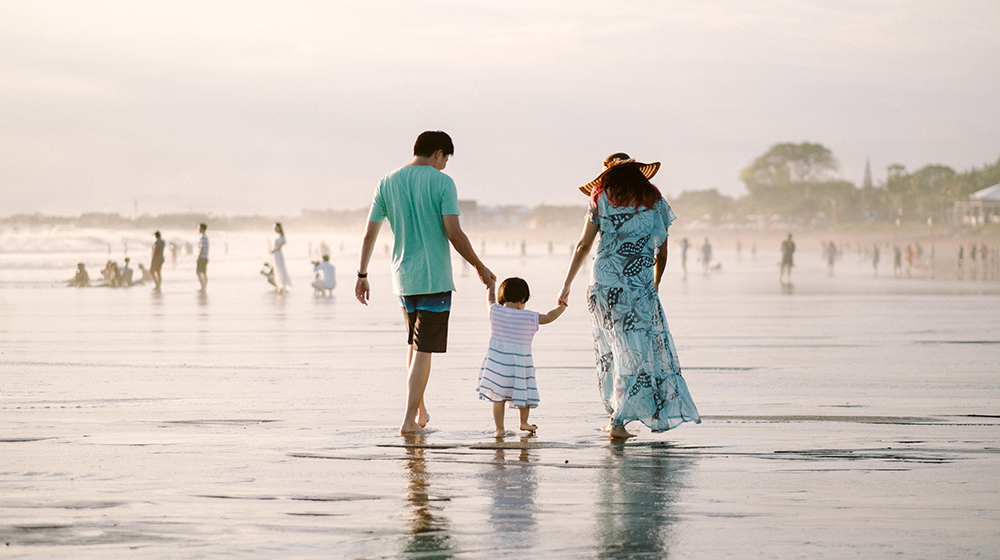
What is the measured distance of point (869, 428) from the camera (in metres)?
6.62

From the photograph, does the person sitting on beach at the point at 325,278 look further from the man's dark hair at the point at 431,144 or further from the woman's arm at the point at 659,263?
the woman's arm at the point at 659,263

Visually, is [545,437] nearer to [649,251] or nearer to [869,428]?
[649,251]

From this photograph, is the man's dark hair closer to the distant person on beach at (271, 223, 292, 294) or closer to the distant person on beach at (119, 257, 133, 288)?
the distant person on beach at (271, 223, 292, 294)

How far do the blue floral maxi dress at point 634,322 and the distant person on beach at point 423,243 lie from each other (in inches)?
28.9

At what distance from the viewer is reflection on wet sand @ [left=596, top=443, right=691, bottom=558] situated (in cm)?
400

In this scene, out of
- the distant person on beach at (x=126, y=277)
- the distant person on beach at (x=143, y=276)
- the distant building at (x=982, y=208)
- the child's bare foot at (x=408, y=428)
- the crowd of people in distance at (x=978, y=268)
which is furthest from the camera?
the distant building at (x=982, y=208)

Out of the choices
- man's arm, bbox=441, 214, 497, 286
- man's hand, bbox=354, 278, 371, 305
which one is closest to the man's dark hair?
man's arm, bbox=441, 214, 497, 286

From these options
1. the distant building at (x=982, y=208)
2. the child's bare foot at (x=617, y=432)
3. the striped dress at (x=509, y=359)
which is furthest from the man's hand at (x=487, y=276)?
the distant building at (x=982, y=208)

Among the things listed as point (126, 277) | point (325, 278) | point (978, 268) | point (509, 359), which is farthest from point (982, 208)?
point (509, 359)

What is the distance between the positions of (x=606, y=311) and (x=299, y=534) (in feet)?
9.21

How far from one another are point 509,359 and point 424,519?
2248 mm

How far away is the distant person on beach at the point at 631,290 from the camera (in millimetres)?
6246

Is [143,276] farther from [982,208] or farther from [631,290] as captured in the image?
[982,208]

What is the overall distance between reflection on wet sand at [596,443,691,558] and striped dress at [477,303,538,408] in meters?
0.74
